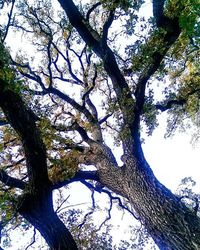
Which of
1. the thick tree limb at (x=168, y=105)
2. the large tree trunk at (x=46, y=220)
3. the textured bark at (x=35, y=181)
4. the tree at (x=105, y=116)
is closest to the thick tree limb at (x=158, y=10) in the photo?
the tree at (x=105, y=116)

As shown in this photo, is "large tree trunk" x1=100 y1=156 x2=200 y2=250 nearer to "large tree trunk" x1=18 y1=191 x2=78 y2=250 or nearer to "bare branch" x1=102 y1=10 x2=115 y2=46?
"large tree trunk" x1=18 y1=191 x2=78 y2=250

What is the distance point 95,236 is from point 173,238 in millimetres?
5090

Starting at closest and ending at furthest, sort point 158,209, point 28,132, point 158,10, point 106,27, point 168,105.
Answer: point 28,132
point 158,209
point 158,10
point 106,27
point 168,105

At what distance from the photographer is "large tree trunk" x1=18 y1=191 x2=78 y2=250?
17.2 feet

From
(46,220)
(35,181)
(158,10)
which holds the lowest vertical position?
(46,220)

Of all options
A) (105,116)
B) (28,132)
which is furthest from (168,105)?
(28,132)

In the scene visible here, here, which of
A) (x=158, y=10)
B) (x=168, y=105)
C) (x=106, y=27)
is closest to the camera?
(x=158, y=10)

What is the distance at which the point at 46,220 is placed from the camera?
5484 millimetres

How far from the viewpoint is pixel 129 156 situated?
7.15m

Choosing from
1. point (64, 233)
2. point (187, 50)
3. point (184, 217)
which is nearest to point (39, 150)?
point (64, 233)

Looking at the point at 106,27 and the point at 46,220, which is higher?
the point at 106,27

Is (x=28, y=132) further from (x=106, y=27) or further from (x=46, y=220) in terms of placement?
(x=106, y=27)

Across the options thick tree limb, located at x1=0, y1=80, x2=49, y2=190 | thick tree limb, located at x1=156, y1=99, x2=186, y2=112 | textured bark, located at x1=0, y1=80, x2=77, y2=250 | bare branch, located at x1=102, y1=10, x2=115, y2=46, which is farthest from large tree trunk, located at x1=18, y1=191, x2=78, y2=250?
thick tree limb, located at x1=156, y1=99, x2=186, y2=112

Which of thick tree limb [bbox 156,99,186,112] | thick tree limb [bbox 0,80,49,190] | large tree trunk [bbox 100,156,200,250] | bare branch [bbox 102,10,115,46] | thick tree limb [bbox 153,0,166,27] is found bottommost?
large tree trunk [bbox 100,156,200,250]
